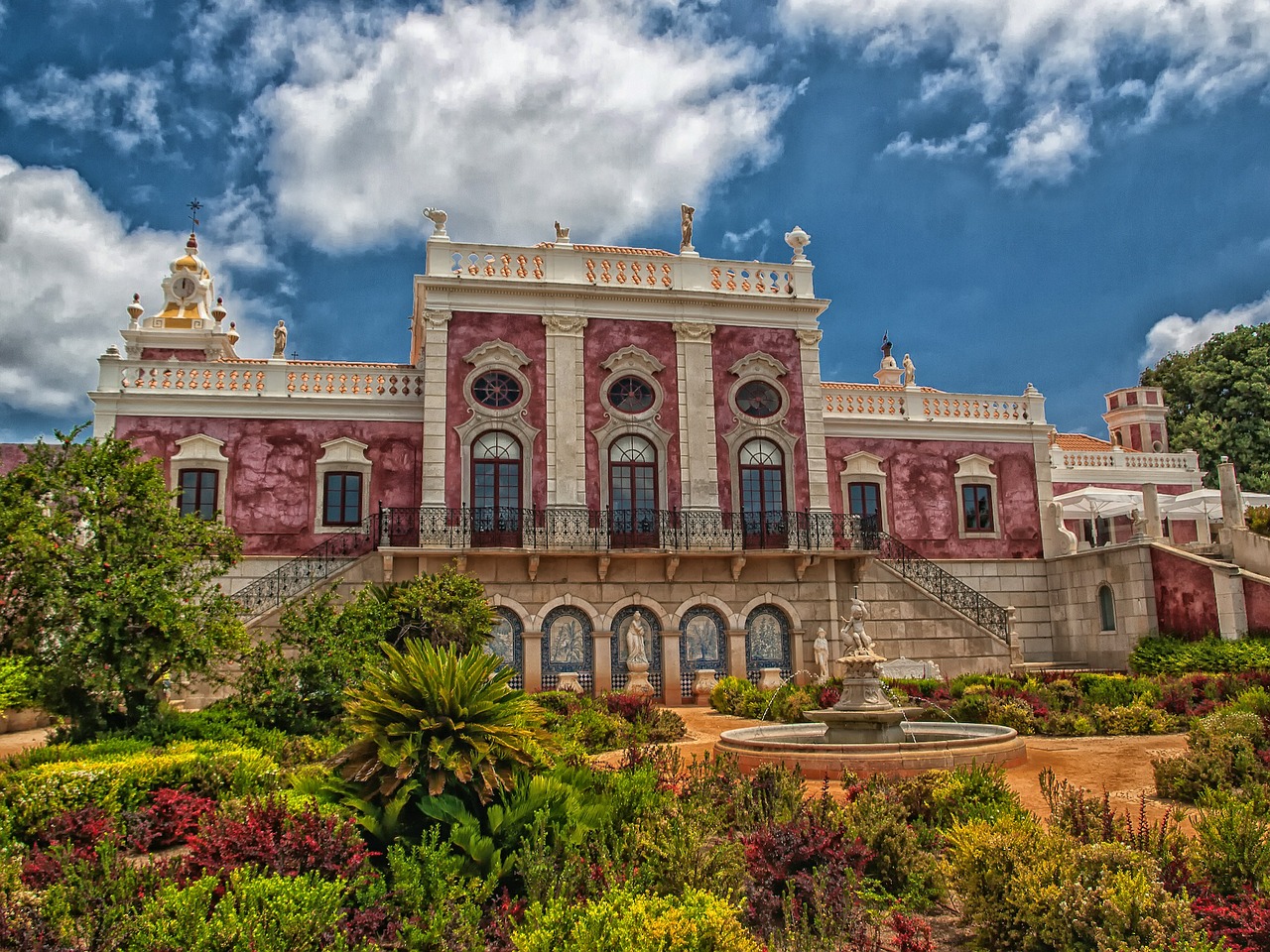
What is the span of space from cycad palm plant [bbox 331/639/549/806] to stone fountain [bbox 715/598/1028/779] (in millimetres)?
4218

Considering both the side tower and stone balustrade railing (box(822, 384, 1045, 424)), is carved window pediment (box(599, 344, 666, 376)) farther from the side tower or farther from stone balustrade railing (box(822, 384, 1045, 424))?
the side tower

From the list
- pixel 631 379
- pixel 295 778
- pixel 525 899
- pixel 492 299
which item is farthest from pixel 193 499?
pixel 525 899

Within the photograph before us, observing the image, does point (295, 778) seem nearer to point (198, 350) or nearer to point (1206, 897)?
point (1206, 897)

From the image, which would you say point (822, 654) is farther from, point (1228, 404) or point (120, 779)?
point (1228, 404)

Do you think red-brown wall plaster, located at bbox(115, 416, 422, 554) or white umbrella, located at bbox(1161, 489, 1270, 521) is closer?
red-brown wall plaster, located at bbox(115, 416, 422, 554)

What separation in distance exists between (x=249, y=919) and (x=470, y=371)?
67.4 ft

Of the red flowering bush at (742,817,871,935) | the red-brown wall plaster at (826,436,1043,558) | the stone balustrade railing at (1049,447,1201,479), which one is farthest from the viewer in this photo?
the stone balustrade railing at (1049,447,1201,479)

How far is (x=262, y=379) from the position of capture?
85.5ft

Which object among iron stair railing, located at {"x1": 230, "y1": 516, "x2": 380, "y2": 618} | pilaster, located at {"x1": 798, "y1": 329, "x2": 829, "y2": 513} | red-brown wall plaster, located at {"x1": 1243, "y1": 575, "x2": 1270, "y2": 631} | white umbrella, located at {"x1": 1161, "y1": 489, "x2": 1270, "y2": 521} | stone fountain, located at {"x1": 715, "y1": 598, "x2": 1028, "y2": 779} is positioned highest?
pilaster, located at {"x1": 798, "y1": 329, "x2": 829, "y2": 513}

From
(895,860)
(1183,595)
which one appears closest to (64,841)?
(895,860)

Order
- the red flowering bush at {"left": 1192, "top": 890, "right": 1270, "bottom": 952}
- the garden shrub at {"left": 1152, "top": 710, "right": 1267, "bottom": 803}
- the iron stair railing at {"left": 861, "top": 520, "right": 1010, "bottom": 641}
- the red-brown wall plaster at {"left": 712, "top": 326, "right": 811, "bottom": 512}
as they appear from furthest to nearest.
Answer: the iron stair railing at {"left": 861, "top": 520, "right": 1010, "bottom": 641} → the red-brown wall plaster at {"left": 712, "top": 326, "right": 811, "bottom": 512} → the garden shrub at {"left": 1152, "top": 710, "right": 1267, "bottom": 803} → the red flowering bush at {"left": 1192, "top": 890, "right": 1270, "bottom": 952}

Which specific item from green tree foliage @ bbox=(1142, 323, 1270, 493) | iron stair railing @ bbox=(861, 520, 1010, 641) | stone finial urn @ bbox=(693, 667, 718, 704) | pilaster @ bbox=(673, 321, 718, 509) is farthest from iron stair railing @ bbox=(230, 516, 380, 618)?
green tree foliage @ bbox=(1142, 323, 1270, 493)

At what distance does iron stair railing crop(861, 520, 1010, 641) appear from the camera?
87.6ft

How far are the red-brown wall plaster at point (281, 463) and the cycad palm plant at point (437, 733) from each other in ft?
59.8
